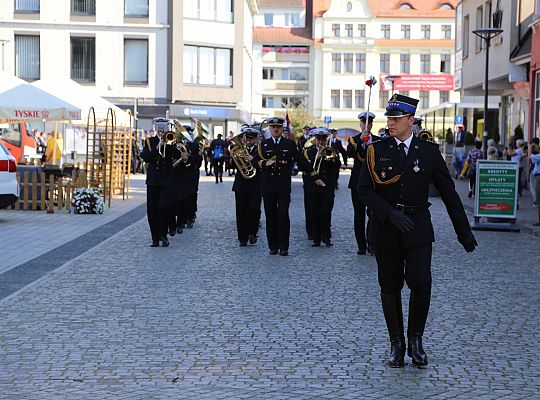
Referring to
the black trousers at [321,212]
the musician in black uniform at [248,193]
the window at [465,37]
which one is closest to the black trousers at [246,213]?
the musician in black uniform at [248,193]

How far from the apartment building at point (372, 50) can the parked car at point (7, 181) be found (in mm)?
73424


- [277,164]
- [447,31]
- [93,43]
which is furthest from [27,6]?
[447,31]

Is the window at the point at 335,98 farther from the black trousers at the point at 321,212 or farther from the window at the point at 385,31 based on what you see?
the black trousers at the point at 321,212

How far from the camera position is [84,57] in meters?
54.9

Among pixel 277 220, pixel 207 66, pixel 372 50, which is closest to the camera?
pixel 277 220

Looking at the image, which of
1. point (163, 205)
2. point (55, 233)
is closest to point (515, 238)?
point (163, 205)

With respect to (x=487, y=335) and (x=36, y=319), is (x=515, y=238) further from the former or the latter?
(x=36, y=319)

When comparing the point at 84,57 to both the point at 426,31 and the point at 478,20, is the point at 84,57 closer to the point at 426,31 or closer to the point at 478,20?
the point at 478,20

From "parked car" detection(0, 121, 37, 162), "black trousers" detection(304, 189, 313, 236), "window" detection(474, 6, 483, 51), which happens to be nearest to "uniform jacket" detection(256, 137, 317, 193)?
"black trousers" detection(304, 189, 313, 236)

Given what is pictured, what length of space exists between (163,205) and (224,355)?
7.41m

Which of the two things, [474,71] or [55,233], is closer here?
[55,233]

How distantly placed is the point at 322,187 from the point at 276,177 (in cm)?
111

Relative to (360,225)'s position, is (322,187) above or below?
above

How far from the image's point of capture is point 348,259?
43.4 feet
